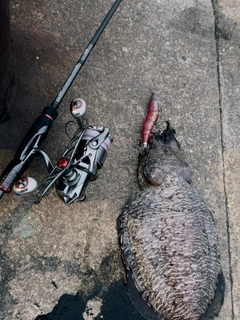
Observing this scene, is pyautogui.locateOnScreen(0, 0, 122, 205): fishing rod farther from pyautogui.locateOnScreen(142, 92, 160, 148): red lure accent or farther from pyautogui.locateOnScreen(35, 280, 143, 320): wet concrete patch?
pyautogui.locateOnScreen(35, 280, 143, 320): wet concrete patch

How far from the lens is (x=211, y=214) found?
3.45 meters

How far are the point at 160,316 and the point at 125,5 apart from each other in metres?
3.15

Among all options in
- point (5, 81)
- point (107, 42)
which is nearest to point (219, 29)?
point (107, 42)

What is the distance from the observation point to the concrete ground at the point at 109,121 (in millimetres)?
3092

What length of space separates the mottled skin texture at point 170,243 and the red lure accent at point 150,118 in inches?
6.6

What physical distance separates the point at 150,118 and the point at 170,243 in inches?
48.4

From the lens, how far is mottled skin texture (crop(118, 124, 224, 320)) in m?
2.89

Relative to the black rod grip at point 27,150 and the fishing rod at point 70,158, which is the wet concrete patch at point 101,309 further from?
the black rod grip at point 27,150

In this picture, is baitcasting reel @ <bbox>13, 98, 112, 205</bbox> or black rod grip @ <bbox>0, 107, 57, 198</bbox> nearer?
baitcasting reel @ <bbox>13, 98, 112, 205</bbox>

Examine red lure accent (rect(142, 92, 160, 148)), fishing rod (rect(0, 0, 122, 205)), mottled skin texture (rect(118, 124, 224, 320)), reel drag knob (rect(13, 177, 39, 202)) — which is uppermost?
reel drag knob (rect(13, 177, 39, 202))

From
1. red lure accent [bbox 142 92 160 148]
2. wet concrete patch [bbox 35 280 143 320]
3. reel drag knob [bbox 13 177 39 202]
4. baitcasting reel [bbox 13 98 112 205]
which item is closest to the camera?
reel drag knob [bbox 13 177 39 202]

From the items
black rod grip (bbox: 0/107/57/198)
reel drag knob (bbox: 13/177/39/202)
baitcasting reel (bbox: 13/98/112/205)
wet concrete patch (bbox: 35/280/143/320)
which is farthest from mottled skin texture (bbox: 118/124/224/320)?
reel drag knob (bbox: 13/177/39/202)

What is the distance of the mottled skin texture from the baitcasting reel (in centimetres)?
58

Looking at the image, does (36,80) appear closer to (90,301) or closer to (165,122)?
(165,122)
